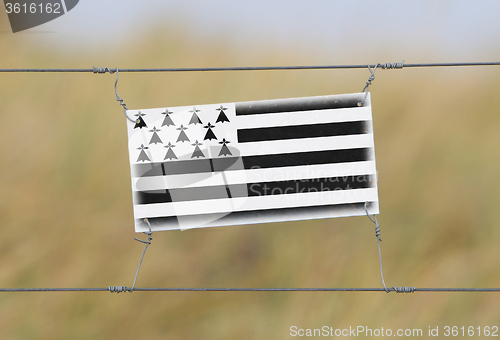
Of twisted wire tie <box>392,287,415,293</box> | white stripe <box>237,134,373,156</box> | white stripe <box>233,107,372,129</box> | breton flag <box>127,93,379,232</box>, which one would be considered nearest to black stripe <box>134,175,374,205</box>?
breton flag <box>127,93,379,232</box>

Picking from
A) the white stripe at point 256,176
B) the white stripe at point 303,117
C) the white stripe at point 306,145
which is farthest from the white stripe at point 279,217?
the white stripe at point 303,117

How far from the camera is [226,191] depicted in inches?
75.5

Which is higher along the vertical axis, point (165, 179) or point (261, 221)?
point (165, 179)

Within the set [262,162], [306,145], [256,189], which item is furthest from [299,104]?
[256,189]

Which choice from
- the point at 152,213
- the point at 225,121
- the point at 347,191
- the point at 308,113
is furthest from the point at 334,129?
the point at 152,213

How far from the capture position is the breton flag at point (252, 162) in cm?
191

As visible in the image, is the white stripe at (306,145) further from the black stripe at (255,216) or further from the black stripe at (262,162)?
the black stripe at (255,216)

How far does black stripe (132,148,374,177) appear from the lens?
191 centimetres

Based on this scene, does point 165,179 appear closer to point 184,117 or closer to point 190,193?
point 190,193

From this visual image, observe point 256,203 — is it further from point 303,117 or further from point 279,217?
point 303,117

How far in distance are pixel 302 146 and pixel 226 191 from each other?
363 millimetres

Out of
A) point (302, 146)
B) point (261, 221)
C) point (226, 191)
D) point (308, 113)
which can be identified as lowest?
point (261, 221)

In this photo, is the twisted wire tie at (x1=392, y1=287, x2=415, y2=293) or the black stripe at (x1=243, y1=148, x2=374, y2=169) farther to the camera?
the black stripe at (x1=243, y1=148, x2=374, y2=169)

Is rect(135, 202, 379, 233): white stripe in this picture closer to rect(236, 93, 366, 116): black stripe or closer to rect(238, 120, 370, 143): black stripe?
rect(238, 120, 370, 143): black stripe
